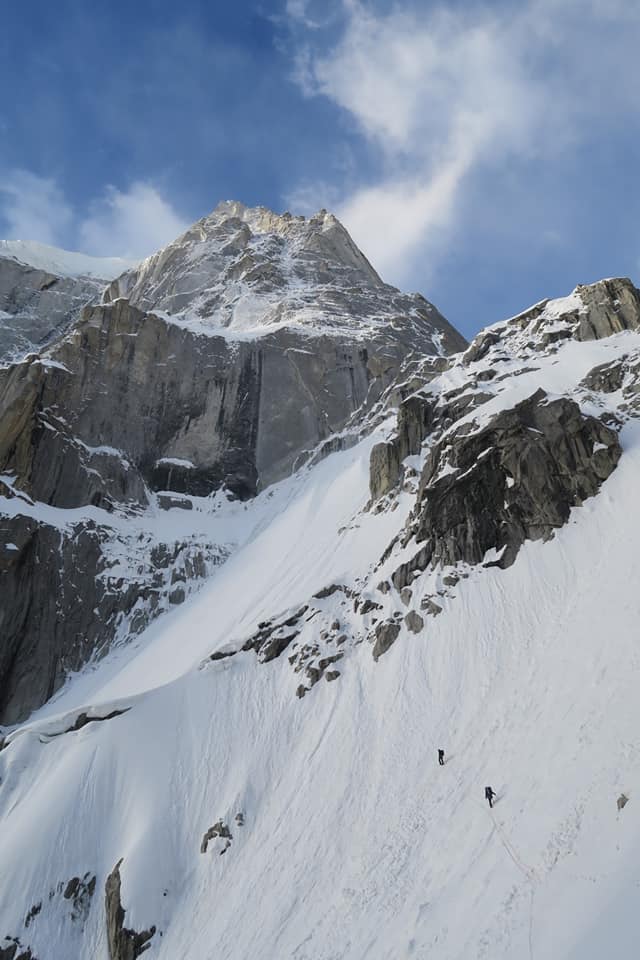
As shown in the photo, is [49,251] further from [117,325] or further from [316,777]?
[316,777]

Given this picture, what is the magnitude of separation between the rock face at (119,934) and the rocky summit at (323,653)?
10cm

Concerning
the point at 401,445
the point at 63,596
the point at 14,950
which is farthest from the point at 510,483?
the point at 63,596

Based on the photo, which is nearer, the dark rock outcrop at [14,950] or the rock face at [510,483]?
the dark rock outcrop at [14,950]

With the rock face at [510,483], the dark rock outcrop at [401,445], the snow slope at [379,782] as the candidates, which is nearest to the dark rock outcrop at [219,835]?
the snow slope at [379,782]

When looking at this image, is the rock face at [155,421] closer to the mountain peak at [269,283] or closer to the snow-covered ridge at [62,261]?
the mountain peak at [269,283]

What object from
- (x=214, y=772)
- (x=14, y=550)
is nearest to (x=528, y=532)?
(x=214, y=772)

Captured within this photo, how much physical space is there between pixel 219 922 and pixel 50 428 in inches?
1862

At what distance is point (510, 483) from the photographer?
124 feet

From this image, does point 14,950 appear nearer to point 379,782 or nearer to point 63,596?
point 379,782

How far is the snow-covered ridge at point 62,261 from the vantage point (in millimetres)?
141500

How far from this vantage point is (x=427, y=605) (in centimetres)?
3497

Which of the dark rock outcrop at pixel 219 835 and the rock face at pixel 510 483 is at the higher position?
the rock face at pixel 510 483

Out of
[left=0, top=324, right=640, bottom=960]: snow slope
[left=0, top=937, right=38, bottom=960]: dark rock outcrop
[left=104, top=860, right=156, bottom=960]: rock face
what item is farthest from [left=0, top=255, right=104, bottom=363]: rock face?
[left=104, top=860, right=156, bottom=960]: rock face

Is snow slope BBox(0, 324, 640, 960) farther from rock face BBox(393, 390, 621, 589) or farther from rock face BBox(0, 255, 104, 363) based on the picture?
rock face BBox(0, 255, 104, 363)
